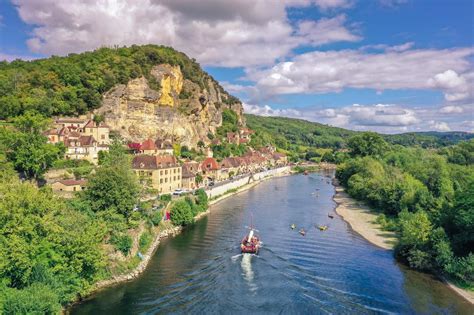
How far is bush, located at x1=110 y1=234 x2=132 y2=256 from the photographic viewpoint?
28833mm

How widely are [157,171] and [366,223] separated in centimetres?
2828

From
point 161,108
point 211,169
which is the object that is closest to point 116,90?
point 161,108

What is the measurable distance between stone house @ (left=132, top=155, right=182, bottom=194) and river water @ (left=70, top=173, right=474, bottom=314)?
1080 centimetres

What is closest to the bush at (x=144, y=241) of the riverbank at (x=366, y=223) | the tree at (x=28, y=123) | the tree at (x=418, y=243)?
the tree at (x=28, y=123)

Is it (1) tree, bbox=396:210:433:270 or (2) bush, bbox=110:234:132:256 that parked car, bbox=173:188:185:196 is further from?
(1) tree, bbox=396:210:433:270

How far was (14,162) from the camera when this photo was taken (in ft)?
124

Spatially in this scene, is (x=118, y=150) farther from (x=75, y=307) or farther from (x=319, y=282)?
(x=319, y=282)

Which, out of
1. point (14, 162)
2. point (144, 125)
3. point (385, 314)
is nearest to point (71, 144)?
point (14, 162)

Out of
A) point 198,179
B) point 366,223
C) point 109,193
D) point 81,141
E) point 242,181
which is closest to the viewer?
point 109,193

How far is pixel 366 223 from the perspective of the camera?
4647cm

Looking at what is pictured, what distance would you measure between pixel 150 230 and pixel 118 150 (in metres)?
14.1

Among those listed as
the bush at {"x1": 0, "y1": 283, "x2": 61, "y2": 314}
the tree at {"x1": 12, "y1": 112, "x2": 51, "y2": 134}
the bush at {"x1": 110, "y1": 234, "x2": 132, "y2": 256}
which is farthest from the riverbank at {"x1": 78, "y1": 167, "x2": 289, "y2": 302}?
the tree at {"x1": 12, "y1": 112, "x2": 51, "y2": 134}

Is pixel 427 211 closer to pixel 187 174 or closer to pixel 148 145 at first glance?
pixel 187 174

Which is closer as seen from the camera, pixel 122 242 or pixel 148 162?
pixel 122 242
